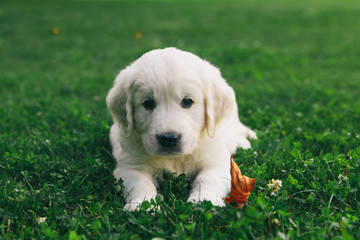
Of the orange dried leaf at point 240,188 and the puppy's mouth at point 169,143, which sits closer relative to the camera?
the orange dried leaf at point 240,188

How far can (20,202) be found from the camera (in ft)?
9.25

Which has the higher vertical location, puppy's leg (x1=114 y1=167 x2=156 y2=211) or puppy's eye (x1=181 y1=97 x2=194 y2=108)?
puppy's eye (x1=181 y1=97 x2=194 y2=108)

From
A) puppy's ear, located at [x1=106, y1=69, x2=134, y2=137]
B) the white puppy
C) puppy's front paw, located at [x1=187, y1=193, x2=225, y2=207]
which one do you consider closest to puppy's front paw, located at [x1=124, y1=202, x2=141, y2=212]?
the white puppy

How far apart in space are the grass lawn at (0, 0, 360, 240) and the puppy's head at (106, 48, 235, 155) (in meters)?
0.40

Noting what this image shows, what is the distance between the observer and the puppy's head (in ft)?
10.1

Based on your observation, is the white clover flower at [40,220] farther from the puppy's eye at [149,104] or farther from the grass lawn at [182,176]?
the puppy's eye at [149,104]

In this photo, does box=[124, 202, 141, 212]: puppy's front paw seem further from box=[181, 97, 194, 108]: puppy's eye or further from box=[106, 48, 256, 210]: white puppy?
box=[181, 97, 194, 108]: puppy's eye

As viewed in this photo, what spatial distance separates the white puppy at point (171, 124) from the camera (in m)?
3.06

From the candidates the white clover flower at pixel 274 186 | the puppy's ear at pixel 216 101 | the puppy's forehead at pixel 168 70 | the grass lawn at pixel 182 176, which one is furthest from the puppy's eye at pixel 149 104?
the white clover flower at pixel 274 186

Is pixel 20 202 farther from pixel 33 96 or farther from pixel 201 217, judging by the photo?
pixel 33 96

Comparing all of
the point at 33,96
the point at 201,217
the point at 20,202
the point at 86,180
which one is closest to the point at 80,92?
the point at 33,96

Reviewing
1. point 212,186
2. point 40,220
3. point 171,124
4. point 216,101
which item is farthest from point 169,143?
point 40,220

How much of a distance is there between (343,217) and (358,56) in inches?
283

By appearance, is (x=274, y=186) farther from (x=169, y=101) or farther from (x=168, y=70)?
(x=168, y=70)
